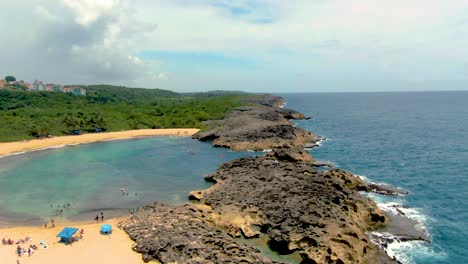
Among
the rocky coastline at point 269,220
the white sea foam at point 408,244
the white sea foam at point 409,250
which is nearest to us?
the rocky coastline at point 269,220

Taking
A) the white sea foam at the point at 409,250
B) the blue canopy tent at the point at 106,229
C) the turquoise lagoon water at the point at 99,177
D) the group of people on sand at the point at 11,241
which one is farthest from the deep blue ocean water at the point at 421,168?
the group of people on sand at the point at 11,241

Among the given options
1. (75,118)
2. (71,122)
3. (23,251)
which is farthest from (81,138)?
(23,251)

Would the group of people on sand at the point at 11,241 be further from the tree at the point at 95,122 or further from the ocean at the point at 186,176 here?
the tree at the point at 95,122

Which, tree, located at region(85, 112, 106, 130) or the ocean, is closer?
the ocean

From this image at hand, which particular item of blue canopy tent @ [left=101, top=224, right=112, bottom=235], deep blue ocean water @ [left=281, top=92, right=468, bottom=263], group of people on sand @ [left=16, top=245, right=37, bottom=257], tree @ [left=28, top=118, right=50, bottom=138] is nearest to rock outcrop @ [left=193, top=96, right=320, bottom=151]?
deep blue ocean water @ [left=281, top=92, right=468, bottom=263]

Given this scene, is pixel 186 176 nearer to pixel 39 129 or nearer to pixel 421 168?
pixel 421 168

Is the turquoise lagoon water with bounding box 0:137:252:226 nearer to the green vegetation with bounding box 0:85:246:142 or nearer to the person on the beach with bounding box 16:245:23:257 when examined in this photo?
the person on the beach with bounding box 16:245:23:257

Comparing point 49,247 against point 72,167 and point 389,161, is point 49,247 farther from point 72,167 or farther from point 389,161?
point 389,161
